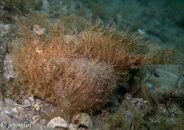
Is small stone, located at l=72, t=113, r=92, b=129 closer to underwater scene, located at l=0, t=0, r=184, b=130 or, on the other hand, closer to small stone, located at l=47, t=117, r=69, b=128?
underwater scene, located at l=0, t=0, r=184, b=130

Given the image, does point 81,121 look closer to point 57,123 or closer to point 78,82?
point 57,123

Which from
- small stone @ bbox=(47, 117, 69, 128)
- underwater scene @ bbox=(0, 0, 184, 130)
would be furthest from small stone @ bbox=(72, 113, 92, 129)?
small stone @ bbox=(47, 117, 69, 128)

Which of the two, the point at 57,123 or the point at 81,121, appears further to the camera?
the point at 81,121

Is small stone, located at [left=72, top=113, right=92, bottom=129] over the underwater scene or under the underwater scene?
under

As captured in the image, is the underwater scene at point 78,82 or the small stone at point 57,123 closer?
the small stone at point 57,123

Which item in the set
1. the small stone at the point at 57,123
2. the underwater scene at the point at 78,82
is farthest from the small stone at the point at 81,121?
the small stone at the point at 57,123

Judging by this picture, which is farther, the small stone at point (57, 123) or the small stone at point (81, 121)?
the small stone at point (81, 121)

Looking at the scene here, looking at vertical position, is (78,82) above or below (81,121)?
above

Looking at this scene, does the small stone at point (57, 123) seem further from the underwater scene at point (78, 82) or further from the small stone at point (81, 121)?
the small stone at point (81, 121)

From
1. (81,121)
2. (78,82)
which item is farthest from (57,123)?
(78,82)

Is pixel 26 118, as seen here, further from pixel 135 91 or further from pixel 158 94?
pixel 158 94

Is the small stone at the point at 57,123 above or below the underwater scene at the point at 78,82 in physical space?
below
